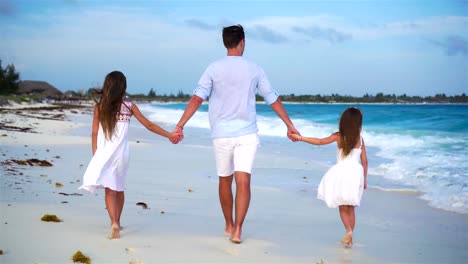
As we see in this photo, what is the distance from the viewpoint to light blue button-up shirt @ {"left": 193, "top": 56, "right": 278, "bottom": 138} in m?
5.49

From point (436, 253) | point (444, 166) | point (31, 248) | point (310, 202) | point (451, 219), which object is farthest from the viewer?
point (444, 166)

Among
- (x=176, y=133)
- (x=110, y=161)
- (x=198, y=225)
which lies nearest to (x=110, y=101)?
(x=110, y=161)

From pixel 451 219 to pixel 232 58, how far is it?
3.32 meters

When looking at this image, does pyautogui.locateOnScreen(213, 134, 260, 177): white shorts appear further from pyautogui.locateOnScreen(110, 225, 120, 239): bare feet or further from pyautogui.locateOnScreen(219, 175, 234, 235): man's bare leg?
pyautogui.locateOnScreen(110, 225, 120, 239): bare feet

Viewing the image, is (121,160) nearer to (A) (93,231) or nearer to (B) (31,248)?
(A) (93,231)

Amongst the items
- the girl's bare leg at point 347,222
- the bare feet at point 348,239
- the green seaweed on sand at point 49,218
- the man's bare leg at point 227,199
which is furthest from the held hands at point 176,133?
the bare feet at point 348,239

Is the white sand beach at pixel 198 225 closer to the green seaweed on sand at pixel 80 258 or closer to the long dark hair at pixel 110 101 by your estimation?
the green seaweed on sand at pixel 80 258

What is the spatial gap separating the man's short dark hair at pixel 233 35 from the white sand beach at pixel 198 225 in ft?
5.86

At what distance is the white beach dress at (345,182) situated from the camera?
555 cm

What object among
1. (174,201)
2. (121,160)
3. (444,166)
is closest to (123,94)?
(121,160)

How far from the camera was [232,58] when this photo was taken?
557cm

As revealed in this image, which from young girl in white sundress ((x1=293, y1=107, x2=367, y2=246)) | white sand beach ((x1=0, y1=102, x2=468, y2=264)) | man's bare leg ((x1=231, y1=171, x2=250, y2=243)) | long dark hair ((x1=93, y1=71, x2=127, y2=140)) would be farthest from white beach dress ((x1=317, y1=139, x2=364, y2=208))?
long dark hair ((x1=93, y1=71, x2=127, y2=140))

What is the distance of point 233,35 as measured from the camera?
219 inches

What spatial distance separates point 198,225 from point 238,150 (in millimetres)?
1022
